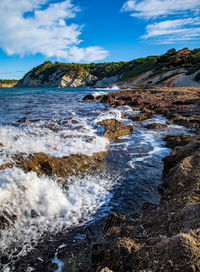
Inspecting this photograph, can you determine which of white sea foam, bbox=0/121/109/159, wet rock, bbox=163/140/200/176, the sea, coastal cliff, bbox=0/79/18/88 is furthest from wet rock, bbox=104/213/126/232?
coastal cliff, bbox=0/79/18/88

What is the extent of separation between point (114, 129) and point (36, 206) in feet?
19.4

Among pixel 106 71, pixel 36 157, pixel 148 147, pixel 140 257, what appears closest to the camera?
pixel 140 257

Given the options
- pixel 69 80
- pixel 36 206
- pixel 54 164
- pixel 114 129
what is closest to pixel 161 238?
pixel 36 206

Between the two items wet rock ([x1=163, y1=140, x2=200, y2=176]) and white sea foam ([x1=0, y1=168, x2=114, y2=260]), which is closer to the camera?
white sea foam ([x1=0, y1=168, x2=114, y2=260])

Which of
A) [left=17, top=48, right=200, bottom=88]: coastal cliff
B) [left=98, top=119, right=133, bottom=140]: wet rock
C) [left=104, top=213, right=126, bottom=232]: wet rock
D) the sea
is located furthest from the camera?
[left=17, top=48, right=200, bottom=88]: coastal cliff

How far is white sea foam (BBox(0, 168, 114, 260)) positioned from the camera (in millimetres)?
2949

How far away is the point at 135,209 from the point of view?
364 centimetres

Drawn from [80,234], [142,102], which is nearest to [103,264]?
[80,234]

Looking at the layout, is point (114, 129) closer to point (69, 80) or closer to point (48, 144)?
point (48, 144)

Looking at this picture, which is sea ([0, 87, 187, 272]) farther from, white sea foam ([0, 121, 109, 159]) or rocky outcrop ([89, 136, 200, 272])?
rocky outcrop ([89, 136, 200, 272])

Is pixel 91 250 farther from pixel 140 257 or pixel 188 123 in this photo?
pixel 188 123

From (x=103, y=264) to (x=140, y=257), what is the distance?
0.49 metres

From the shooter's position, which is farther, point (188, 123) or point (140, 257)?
point (188, 123)

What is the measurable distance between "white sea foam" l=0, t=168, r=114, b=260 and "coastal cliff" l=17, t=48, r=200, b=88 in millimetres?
38664
